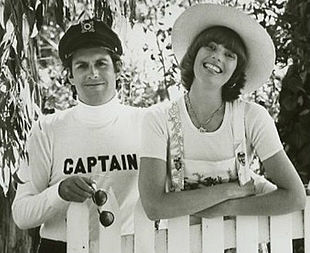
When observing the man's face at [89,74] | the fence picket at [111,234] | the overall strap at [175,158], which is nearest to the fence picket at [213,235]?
the overall strap at [175,158]

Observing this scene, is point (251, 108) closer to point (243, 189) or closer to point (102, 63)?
point (243, 189)

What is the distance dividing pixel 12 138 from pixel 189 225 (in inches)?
22.6

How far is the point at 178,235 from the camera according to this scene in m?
2.14

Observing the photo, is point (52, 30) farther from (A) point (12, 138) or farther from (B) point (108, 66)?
(A) point (12, 138)

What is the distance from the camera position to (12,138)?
7.03ft

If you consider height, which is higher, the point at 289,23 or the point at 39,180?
the point at 289,23

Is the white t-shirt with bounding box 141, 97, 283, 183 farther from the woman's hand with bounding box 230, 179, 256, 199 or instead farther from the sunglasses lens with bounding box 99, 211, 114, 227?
the sunglasses lens with bounding box 99, 211, 114, 227

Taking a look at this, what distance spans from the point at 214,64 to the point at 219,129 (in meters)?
0.19

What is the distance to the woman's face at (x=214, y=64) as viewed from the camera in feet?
7.10

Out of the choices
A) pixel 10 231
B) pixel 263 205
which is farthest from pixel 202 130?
pixel 10 231

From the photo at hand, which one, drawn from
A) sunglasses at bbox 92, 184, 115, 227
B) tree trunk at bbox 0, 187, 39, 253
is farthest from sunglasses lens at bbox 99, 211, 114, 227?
tree trunk at bbox 0, 187, 39, 253

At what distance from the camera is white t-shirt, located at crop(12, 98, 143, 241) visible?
2.12 metres

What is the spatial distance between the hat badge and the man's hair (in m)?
0.28

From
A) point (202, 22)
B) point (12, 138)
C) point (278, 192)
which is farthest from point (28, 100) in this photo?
point (278, 192)
